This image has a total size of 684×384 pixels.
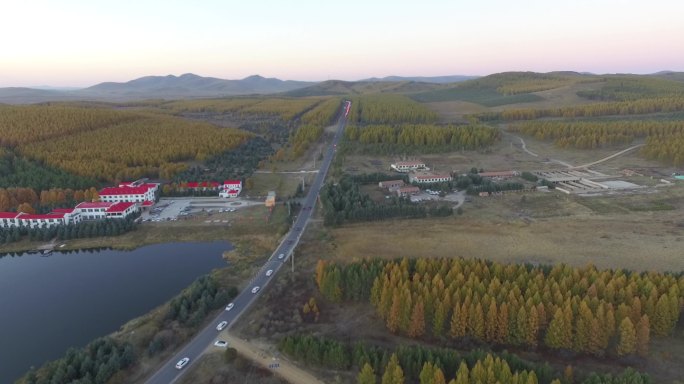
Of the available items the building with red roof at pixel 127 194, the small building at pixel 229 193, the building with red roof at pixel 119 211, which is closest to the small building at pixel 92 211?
the building with red roof at pixel 119 211

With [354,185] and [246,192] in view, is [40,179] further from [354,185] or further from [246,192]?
[354,185]

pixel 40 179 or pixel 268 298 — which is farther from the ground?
pixel 40 179

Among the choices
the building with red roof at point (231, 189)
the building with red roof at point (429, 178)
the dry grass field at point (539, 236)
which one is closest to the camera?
the dry grass field at point (539, 236)

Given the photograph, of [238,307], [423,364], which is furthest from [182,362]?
[423,364]

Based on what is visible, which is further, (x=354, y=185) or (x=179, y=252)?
(x=354, y=185)

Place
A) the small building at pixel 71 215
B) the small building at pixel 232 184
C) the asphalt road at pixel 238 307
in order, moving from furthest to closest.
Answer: the small building at pixel 232 184, the small building at pixel 71 215, the asphalt road at pixel 238 307

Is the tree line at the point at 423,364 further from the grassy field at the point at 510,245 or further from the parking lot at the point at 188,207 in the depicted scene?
the parking lot at the point at 188,207

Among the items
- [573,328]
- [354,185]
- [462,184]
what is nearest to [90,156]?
[354,185]
